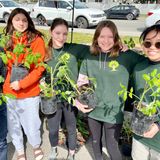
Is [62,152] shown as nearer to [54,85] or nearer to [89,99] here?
[54,85]

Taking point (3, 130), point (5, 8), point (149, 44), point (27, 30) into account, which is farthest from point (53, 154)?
point (5, 8)

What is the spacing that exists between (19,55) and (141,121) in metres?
1.29

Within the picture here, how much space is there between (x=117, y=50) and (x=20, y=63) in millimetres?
918

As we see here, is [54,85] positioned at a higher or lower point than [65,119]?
higher

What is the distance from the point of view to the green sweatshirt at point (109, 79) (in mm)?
2500

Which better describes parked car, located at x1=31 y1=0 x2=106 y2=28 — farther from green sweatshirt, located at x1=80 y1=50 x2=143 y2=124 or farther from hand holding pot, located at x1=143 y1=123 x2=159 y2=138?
hand holding pot, located at x1=143 y1=123 x2=159 y2=138

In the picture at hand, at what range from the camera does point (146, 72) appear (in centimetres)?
217

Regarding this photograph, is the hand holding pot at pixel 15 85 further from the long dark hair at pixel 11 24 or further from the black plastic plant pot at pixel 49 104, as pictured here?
the long dark hair at pixel 11 24

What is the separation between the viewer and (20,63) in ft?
8.77

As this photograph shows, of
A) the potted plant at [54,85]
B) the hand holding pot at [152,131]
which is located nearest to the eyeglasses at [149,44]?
the hand holding pot at [152,131]

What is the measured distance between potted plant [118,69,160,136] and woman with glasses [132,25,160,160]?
46 mm

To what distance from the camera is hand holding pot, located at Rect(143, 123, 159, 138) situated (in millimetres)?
2082

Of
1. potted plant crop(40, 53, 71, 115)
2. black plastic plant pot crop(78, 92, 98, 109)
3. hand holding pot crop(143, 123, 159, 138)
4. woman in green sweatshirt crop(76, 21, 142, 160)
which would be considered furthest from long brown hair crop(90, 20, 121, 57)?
hand holding pot crop(143, 123, 159, 138)

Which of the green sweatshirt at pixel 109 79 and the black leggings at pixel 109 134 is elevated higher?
the green sweatshirt at pixel 109 79
